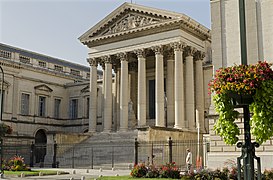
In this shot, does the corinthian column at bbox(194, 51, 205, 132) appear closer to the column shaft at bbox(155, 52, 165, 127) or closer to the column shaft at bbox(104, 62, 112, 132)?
the column shaft at bbox(155, 52, 165, 127)

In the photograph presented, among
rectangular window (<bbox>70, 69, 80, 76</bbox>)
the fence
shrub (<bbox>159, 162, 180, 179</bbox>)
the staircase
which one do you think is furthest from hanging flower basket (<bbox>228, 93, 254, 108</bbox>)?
rectangular window (<bbox>70, 69, 80, 76</bbox>)

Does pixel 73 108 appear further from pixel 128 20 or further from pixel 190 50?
pixel 190 50

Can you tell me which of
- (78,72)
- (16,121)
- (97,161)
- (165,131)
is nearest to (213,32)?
(165,131)

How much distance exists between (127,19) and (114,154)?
15.7 meters

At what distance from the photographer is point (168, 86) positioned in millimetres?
43719

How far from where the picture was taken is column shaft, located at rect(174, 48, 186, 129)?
128 feet

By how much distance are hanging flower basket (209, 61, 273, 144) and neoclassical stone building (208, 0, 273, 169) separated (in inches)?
448

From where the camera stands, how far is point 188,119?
40.5 metres

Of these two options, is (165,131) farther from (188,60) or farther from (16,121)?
(16,121)

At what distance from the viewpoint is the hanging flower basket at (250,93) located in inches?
351

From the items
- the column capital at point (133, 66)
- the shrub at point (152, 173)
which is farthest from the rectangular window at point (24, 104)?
the shrub at point (152, 173)

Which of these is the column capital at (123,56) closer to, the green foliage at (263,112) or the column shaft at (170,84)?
the column shaft at (170,84)

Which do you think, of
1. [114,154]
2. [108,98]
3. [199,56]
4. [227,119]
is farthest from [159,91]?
[227,119]

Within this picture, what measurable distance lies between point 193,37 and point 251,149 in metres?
34.0
